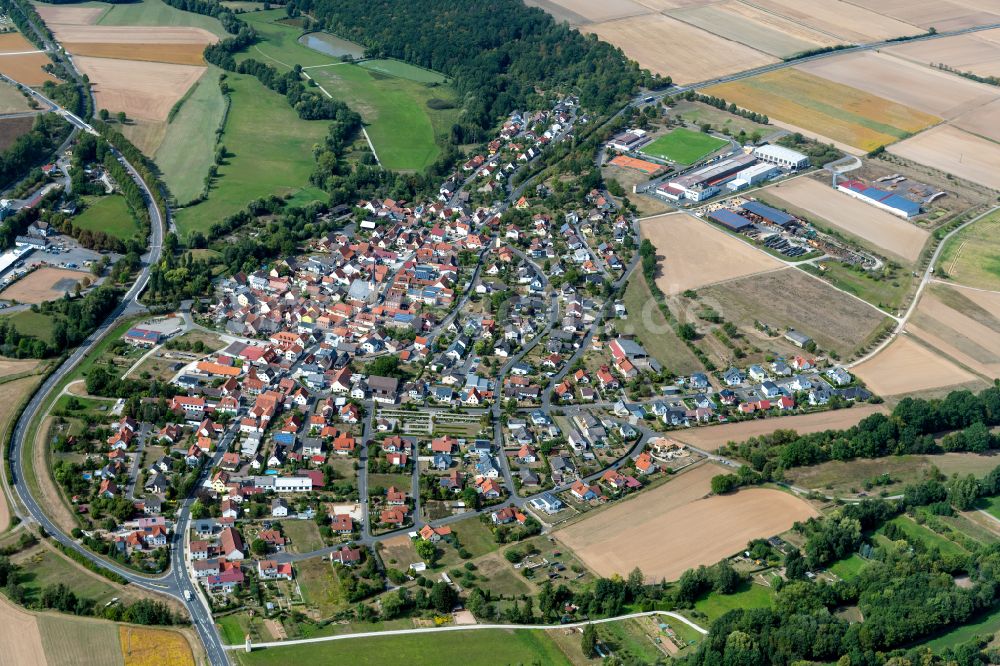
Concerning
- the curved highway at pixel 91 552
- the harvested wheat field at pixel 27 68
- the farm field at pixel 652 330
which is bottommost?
the curved highway at pixel 91 552

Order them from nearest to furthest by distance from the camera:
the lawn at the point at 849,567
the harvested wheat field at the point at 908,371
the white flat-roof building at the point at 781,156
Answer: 1. the lawn at the point at 849,567
2. the harvested wheat field at the point at 908,371
3. the white flat-roof building at the point at 781,156

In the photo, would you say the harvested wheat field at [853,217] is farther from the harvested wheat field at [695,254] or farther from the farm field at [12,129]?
the farm field at [12,129]

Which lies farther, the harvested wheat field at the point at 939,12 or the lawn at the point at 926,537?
the harvested wheat field at the point at 939,12

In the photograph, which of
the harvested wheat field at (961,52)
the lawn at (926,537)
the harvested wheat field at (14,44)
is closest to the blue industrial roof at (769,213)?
the lawn at (926,537)

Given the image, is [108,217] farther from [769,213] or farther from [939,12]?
[939,12]

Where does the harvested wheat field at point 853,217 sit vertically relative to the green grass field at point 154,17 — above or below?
below

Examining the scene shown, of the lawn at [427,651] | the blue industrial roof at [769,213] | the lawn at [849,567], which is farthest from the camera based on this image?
the blue industrial roof at [769,213]

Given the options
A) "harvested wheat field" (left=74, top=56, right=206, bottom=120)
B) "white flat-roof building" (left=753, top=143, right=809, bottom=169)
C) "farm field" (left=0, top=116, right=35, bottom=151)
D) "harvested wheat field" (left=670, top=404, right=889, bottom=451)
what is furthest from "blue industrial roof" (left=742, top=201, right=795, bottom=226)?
"farm field" (left=0, top=116, right=35, bottom=151)
